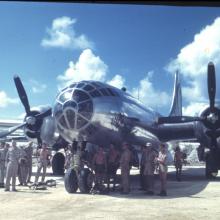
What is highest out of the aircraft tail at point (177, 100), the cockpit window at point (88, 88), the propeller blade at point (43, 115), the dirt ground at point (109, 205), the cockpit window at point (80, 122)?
the aircraft tail at point (177, 100)

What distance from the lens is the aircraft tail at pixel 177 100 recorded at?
3447 centimetres

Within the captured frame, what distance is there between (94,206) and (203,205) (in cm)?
269

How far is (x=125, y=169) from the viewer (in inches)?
492

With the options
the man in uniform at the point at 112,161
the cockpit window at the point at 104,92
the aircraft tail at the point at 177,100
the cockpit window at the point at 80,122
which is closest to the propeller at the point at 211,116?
the cockpit window at the point at 104,92

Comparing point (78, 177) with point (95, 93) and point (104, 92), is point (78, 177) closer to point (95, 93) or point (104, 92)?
point (95, 93)

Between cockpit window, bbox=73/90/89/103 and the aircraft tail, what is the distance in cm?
2117

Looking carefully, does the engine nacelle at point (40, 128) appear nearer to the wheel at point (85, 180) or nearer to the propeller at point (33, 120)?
the propeller at point (33, 120)

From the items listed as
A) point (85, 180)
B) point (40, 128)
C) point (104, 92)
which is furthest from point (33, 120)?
point (85, 180)

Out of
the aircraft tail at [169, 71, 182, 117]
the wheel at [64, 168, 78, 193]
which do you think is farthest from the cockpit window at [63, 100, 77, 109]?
the aircraft tail at [169, 71, 182, 117]

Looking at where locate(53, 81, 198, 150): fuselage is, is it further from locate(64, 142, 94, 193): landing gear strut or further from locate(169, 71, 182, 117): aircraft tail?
locate(169, 71, 182, 117): aircraft tail

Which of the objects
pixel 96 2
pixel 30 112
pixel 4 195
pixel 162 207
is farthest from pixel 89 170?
pixel 30 112

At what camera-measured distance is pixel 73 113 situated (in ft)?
40.4

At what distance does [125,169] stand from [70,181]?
5.86 ft

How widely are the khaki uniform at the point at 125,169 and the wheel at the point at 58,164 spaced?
8.24 meters
